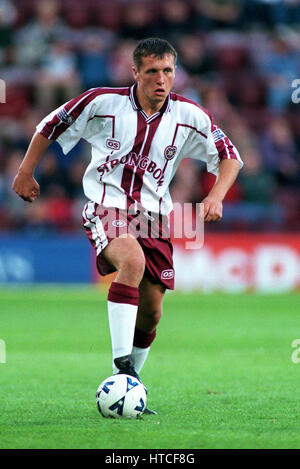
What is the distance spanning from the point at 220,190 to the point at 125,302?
2.86 feet

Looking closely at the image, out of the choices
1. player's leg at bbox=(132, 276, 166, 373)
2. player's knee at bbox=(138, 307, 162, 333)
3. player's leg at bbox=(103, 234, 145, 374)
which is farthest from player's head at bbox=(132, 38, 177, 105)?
player's knee at bbox=(138, 307, 162, 333)

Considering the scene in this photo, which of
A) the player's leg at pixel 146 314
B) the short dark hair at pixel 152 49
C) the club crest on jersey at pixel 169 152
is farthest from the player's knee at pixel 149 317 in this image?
the short dark hair at pixel 152 49

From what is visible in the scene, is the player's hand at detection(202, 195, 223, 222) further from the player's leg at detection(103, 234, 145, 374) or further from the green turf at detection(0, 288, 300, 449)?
the green turf at detection(0, 288, 300, 449)

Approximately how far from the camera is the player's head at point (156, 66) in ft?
17.3

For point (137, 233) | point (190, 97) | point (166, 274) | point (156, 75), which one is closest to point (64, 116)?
point (156, 75)

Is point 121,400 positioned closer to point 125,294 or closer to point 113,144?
point 125,294

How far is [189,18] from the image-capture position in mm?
17297

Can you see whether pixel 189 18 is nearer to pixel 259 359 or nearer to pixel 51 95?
pixel 51 95

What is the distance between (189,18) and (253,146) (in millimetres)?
3230

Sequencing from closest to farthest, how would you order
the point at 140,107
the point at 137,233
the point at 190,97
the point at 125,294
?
the point at 125,294, the point at 137,233, the point at 140,107, the point at 190,97

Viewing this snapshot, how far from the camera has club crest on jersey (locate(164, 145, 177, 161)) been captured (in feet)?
18.1

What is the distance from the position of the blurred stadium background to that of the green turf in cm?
183

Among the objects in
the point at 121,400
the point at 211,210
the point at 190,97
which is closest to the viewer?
the point at 121,400

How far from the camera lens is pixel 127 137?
542cm
